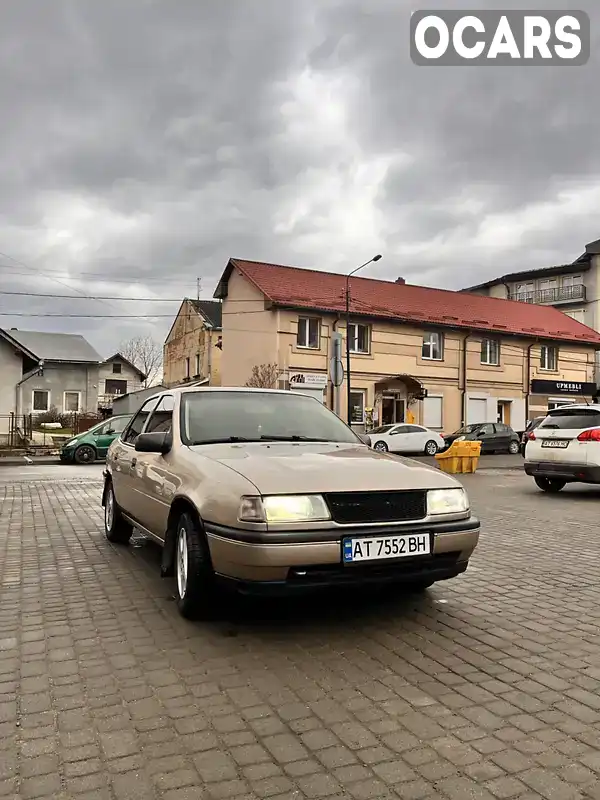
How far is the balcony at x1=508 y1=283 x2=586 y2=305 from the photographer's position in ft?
177

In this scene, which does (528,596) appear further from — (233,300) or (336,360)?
(233,300)

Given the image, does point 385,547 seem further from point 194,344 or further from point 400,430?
point 194,344

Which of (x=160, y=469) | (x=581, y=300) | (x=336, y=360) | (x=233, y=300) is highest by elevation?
(x=581, y=300)

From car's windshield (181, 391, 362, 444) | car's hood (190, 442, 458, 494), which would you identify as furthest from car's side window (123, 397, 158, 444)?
car's hood (190, 442, 458, 494)

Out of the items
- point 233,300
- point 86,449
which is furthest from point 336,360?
point 233,300

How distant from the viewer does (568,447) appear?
1191 cm

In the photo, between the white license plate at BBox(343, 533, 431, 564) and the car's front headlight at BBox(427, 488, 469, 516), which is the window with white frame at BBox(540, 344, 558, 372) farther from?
the white license plate at BBox(343, 533, 431, 564)

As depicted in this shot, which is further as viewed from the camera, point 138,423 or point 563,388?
point 563,388

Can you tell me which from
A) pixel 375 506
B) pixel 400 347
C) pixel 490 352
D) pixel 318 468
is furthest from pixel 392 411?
pixel 375 506

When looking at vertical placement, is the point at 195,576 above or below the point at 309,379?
below

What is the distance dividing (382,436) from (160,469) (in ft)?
73.1

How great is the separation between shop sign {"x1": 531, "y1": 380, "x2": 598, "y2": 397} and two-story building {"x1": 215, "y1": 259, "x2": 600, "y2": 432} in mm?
66

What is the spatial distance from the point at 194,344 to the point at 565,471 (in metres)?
36.3

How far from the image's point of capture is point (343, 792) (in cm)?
243
